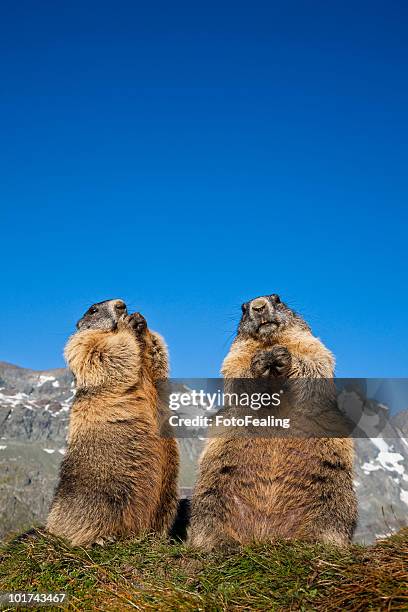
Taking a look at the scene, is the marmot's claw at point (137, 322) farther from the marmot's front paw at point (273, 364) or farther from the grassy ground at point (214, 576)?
the grassy ground at point (214, 576)

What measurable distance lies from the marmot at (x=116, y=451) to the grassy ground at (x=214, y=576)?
468mm

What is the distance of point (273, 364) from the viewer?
9.77 m

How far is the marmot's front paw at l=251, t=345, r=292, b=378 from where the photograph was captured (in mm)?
9742

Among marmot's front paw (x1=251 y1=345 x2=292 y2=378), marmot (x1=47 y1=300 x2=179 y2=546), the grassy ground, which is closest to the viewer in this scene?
the grassy ground

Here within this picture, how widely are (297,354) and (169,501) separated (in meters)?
3.04

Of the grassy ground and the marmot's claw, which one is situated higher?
the marmot's claw

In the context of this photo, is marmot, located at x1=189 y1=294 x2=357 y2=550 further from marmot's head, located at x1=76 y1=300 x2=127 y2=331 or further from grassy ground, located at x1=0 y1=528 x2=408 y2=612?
marmot's head, located at x1=76 y1=300 x2=127 y2=331

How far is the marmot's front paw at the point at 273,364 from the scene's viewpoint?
9.74 metres

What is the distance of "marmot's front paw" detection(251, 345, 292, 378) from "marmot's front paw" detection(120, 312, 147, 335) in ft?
8.37

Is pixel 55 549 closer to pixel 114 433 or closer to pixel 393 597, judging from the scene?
pixel 114 433

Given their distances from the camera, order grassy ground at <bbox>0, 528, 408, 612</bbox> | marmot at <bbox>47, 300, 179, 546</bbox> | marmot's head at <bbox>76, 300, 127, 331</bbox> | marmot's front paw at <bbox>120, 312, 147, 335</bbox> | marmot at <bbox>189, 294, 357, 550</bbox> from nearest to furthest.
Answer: grassy ground at <bbox>0, 528, 408, 612</bbox>
marmot at <bbox>189, 294, 357, 550</bbox>
marmot at <bbox>47, 300, 179, 546</bbox>
marmot's front paw at <bbox>120, 312, 147, 335</bbox>
marmot's head at <bbox>76, 300, 127, 331</bbox>

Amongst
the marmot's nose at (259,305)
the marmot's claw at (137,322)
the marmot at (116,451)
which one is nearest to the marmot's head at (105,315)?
the marmot's claw at (137,322)

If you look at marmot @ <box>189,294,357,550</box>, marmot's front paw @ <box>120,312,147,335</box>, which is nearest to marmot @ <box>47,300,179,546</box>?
marmot's front paw @ <box>120,312,147,335</box>

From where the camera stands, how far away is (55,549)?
9.58 meters
